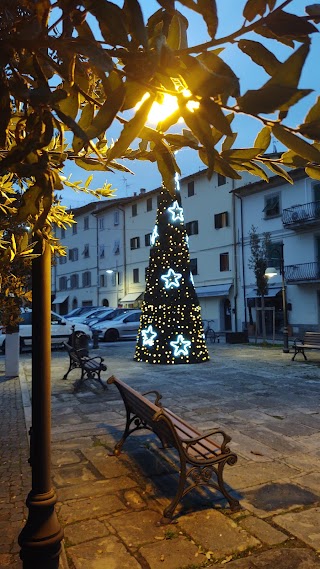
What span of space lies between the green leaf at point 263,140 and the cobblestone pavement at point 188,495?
8.45 feet

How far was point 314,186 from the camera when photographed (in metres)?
25.5

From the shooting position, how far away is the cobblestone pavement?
3035mm

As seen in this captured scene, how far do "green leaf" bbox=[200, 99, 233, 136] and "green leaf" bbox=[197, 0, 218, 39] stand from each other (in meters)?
0.30

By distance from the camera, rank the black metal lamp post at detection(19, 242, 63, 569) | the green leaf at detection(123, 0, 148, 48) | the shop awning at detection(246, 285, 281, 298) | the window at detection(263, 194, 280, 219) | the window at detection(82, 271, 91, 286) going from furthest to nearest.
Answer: the window at detection(82, 271, 91, 286) → the window at detection(263, 194, 280, 219) → the shop awning at detection(246, 285, 281, 298) → the black metal lamp post at detection(19, 242, 63, 569) → the green leaf at detection(123, 0, 148, 48)

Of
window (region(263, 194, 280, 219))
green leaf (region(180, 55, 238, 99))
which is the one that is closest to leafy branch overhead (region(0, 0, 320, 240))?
green leaf (region(180, 55, 238, 99))

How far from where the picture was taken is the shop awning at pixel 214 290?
30.5 meters

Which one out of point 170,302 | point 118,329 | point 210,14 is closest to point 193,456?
point 210,14

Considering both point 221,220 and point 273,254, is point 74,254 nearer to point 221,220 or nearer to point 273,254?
point 221,220

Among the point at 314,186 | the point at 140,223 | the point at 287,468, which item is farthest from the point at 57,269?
the point at 287,468

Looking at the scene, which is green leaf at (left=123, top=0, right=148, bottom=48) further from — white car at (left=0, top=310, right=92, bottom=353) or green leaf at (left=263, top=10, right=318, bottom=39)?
white car at (left=0, top=310, right=92, bottom=353)

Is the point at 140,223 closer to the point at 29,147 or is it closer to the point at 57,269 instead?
the point at 57,269

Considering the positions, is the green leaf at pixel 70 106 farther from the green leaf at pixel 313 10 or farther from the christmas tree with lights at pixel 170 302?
the christmas tree with lights at pixel 170 302

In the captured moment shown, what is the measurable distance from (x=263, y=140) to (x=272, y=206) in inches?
1076

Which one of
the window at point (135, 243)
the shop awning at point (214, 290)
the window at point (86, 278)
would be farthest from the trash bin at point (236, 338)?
the window at point (86, 278)
